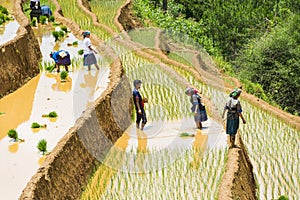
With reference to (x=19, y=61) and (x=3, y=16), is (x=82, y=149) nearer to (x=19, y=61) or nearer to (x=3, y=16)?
(x=19, y=61)

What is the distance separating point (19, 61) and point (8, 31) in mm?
2964

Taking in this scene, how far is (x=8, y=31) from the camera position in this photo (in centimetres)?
1720

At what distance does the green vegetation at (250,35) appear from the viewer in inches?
832

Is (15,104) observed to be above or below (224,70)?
above

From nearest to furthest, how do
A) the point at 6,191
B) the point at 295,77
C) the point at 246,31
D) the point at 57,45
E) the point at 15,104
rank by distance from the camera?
the point at 6,191
the point at 15,104
the point at 57,45
the point at 295,77
the point at 246,31

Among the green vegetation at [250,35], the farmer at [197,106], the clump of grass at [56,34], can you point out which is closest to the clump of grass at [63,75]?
the clump of grass at [56,34]

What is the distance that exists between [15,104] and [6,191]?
4.25 metres

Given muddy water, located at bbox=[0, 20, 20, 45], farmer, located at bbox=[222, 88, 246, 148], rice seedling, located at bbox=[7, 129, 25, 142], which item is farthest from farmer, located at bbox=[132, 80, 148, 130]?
muddy water, located at bbox=[0, 20, 20, 45]

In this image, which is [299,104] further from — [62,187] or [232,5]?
[62,187]

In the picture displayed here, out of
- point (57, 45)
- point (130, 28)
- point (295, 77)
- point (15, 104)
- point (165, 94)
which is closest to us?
point (15, 104)

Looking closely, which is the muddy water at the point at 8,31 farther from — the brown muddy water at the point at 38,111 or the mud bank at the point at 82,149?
the mud bank at the point at 82,149

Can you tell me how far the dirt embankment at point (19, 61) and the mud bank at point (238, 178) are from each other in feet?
17.7

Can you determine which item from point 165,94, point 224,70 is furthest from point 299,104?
point 165,94

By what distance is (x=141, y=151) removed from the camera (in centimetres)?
1116
